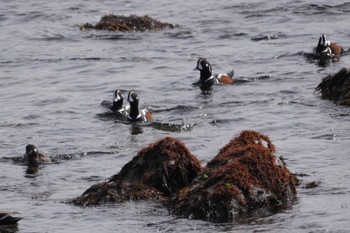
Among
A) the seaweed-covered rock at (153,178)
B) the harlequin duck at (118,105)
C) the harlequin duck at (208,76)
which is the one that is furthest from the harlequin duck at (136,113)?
the seaweed-covered rock at (153,178)

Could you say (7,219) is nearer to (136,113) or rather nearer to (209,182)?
(209,182)

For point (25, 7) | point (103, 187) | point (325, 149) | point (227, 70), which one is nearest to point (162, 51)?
point (227, 70)

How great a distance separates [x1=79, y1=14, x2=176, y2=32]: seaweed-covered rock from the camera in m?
32.1

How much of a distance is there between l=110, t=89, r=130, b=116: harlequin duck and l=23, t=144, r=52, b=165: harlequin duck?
4.25m

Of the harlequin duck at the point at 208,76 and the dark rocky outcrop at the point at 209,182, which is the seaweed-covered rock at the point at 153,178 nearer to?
the dark rocky outcrop at the point at 209,182

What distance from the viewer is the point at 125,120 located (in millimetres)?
22812

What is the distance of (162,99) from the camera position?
78.8ft

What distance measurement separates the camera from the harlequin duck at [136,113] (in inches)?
879

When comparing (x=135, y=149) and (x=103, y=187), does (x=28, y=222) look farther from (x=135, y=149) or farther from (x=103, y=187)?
(x=135, y=149)

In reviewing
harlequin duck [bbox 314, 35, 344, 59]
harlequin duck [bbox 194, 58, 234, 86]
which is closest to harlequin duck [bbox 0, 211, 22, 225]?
harlequin duck [bbox 194, 58, 234, 86]

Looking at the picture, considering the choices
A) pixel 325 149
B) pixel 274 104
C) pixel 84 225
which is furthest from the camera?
pixel 274 104

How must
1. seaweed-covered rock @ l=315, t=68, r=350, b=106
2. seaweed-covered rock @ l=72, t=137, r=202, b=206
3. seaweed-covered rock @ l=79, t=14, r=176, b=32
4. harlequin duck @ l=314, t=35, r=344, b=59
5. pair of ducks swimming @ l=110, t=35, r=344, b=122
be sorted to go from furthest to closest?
seaweed-covered rock @ l=79, t=14, r=176, b=32
harlequin duck @ l=314, t=35, r=344, b=59
pair of ducks swimming @ l=110, t=35, r=344, b=122
seaweed-covered rock @ l=315, t=68, r=350, b=106
seaweed-covered rock @ l=72, t=137, r=202, b=206

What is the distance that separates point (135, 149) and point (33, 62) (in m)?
9.67

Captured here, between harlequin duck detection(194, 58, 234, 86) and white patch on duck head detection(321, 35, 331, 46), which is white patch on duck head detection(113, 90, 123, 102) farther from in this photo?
white patch on duck head detection(321, 35, 331, 46)
